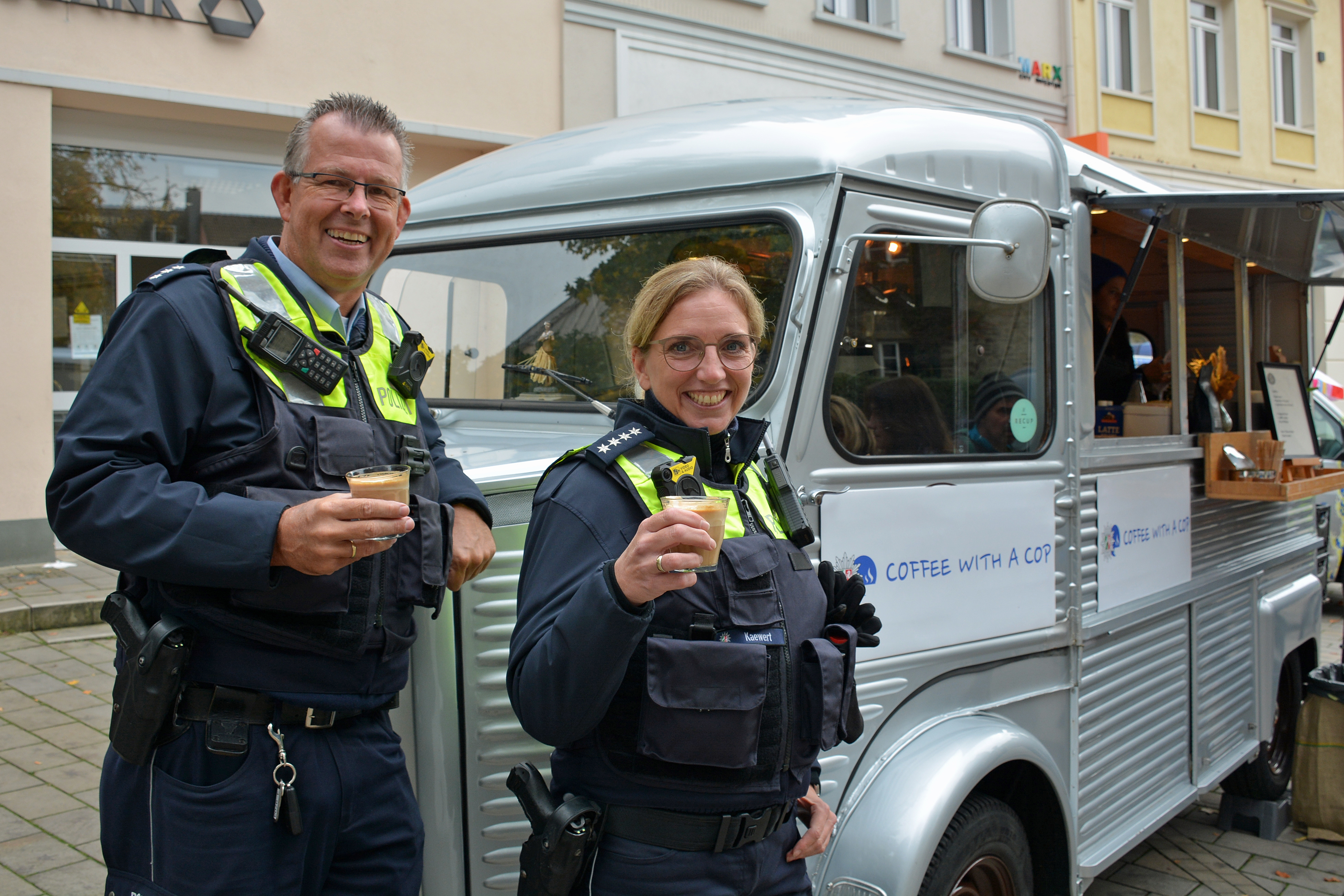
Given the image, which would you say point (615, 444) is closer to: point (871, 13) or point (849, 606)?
point (849, 606)

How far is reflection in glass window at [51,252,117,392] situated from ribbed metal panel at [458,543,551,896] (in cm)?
771

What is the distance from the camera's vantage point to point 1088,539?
126 inches

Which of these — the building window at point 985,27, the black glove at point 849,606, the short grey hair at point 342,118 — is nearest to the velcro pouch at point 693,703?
the black glove at point 849,606

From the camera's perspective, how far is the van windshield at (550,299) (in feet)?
8.50

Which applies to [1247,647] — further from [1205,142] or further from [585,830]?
[1205,142]

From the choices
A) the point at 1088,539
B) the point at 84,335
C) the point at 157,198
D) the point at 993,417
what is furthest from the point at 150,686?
the point at 157,198

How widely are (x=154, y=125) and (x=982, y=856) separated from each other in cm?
879

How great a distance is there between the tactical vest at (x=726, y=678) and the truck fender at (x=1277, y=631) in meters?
3.59

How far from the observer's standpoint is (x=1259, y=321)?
5.28 meters

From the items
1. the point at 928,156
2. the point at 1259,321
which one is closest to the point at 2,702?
the point at 928,156

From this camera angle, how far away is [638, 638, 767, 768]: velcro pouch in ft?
5.41

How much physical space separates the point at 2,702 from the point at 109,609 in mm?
4678

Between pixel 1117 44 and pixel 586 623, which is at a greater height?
pixel 1117 44

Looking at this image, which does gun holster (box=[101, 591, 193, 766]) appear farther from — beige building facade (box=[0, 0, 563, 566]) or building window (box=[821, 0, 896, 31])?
building window (box=[821, 0, 896, 31])
